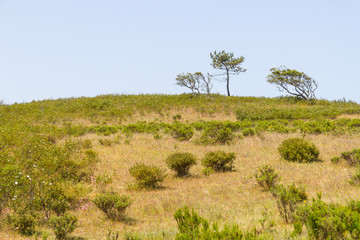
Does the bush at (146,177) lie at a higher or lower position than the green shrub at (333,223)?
lower

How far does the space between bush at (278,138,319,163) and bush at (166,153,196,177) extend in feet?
14.9

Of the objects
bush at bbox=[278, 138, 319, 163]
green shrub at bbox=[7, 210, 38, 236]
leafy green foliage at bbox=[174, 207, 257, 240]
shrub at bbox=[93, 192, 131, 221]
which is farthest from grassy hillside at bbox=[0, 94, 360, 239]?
leafy green foliage at bbox=[174, 207, 257, 240]

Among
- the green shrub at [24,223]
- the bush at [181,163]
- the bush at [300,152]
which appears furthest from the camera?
the bush at [300,152]

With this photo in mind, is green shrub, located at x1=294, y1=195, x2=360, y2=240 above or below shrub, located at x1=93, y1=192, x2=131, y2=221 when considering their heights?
above

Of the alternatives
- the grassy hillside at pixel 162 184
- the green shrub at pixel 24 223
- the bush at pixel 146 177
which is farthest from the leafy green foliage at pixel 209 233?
the bush at pixel 146 177

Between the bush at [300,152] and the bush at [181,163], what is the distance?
4.56m

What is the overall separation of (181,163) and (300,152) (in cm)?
549

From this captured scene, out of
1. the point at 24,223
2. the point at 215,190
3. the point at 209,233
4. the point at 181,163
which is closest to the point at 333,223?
the point at 209,233

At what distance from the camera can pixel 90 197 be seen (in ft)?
27.9

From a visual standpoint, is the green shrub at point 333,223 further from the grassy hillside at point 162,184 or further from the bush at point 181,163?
the bush at point 181,163

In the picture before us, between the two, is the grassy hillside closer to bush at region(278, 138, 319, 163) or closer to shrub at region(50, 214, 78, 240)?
shrub at region(50, 214, 78, 240)

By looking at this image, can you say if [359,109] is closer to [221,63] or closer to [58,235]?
[221,63]

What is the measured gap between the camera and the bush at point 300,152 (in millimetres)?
11898

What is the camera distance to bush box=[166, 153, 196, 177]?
34.5 ft
